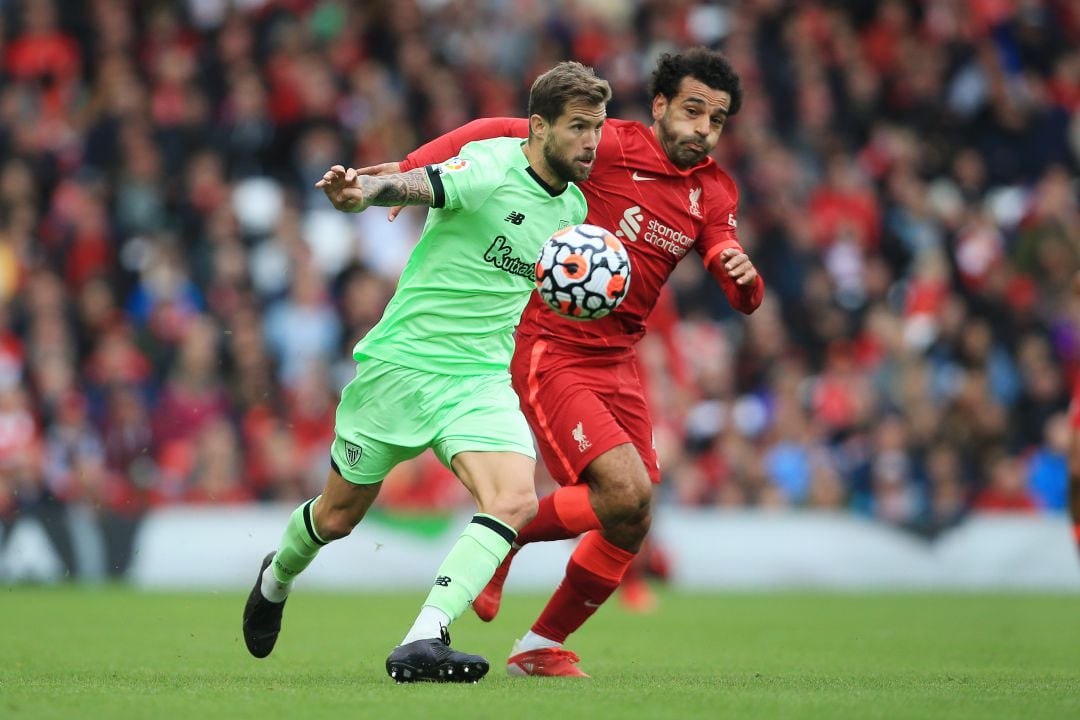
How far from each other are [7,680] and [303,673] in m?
1.23

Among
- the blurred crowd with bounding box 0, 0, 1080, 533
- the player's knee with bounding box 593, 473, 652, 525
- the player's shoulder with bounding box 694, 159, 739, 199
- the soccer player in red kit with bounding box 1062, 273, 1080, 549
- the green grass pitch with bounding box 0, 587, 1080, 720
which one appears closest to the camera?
the green grass pitch with bounding box 0, 587, 1080, 720

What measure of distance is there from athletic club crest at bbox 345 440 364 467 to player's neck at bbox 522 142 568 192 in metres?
1.35

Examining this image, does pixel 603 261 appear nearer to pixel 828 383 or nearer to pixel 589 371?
pixel 589 371

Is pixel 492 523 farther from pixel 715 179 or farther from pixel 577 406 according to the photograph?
pixel 715 179

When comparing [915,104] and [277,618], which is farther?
[915,104]

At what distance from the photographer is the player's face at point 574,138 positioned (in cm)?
670

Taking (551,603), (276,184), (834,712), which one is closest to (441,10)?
(276,184)

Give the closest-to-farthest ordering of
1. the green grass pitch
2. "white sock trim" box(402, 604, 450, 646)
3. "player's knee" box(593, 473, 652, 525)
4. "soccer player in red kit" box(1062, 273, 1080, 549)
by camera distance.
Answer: the green grass pitch, "white sock trim" box(402, 604, 450, 646), "player's knee" box(593, 473, 652, 525), "soccer player in red kit" box(1062, 273, 1080, 549)

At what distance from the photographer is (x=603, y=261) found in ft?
21.7

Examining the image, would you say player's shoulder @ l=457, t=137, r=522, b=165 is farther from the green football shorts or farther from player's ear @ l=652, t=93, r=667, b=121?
player's ear @ l=652, t=93, r=667, b=121

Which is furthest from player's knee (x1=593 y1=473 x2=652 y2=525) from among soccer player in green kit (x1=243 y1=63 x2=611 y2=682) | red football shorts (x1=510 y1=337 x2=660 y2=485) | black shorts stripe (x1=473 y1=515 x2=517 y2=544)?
black shorts stripe (x1=473 y1=515 x2=517 y2=544)

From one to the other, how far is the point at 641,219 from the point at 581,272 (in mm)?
1194

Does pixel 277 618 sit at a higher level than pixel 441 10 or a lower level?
lower

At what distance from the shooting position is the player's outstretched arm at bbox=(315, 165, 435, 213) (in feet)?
20.3
